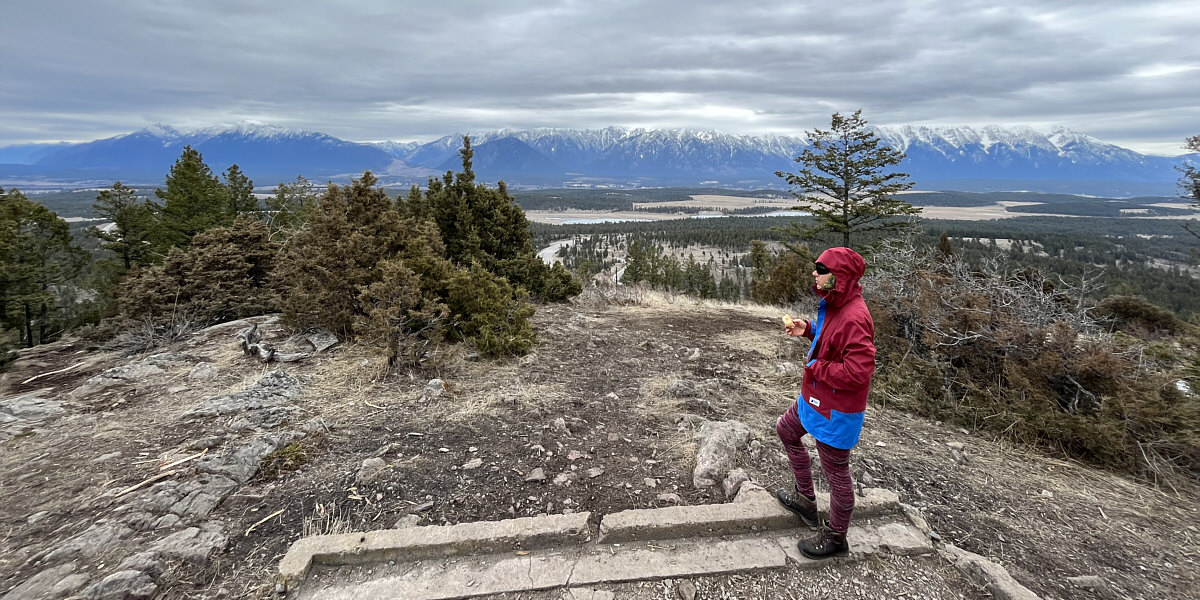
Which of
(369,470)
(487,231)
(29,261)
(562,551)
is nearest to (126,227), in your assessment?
(29,261)

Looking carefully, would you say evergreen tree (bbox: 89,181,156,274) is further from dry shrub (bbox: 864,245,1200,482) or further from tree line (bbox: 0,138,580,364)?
dry shrub (bbox: 864,245,1200,482)

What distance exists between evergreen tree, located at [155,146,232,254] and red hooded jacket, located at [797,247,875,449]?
23.1m

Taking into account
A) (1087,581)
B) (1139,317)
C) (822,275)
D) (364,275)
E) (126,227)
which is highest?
(126,227)

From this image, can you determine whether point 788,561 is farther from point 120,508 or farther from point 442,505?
point 120,508

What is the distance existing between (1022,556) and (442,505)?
403cm

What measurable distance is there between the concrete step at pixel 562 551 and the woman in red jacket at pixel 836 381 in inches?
13.0

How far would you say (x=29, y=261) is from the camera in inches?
653

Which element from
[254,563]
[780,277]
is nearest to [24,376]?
[254,563]

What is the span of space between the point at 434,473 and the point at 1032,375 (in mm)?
6161

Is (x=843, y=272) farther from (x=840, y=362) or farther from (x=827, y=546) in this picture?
(x=827, y=546)

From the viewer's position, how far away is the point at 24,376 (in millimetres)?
7094

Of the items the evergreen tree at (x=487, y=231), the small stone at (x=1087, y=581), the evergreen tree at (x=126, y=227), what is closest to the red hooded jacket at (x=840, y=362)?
the small stone at (x=1087, y=581)

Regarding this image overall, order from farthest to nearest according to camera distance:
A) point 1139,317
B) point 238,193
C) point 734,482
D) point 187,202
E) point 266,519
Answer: point 238,193 → point 187,202 → point 1139,317 → point 734,482 → point 266,519

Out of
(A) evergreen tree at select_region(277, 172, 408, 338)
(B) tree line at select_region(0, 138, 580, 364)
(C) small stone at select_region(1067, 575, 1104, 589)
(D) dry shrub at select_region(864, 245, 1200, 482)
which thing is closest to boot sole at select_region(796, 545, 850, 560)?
(C) small stone at select_region(1067, 575, 1104, 589)
